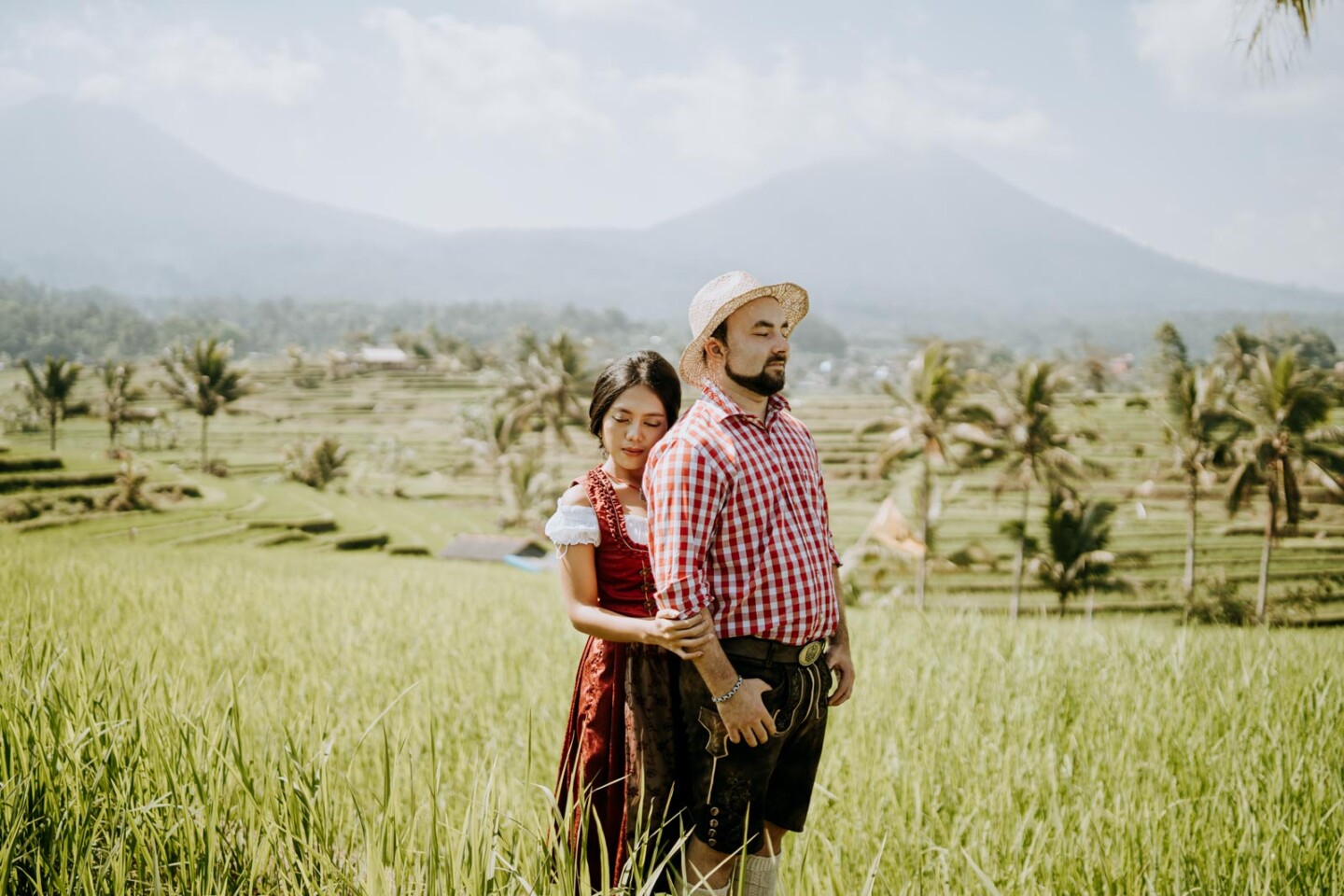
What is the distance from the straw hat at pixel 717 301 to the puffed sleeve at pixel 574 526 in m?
0.33

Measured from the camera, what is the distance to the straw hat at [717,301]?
148 centimetres

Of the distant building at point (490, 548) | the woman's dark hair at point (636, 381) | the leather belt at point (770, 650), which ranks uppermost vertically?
the woman's dark hair at point (636, 381)

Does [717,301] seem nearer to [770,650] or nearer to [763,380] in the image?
[763,380]

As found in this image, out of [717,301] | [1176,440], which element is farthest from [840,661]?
[1176,440]

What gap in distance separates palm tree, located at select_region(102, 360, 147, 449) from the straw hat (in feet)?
80.0

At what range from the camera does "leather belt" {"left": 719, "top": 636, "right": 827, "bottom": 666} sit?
55.7 inches

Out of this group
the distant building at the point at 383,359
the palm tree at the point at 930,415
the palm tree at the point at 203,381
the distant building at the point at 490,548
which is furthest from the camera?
the distant building at the point at 383,359

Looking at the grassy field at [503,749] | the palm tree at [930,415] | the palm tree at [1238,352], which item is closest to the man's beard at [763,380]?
the grassy field at [503,749]

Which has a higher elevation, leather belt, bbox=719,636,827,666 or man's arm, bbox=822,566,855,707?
leather belt, bbox=719,636,827,666

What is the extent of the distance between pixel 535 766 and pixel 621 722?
128 centimetres

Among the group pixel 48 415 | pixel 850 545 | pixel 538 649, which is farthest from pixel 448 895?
pixel 850 545

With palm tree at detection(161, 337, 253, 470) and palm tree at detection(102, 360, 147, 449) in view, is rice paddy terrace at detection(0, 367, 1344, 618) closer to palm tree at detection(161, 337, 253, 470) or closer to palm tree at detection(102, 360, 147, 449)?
palm tree at detection(102, 360, 147, 449)

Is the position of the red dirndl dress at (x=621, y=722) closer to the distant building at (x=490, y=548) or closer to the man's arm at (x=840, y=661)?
the man's arm at (x=840, y=661)

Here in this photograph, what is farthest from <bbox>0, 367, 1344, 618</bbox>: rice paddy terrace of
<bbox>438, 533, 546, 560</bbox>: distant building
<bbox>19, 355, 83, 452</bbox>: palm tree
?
<bbox>438, 533, 546, 560</bbox>: distant building
